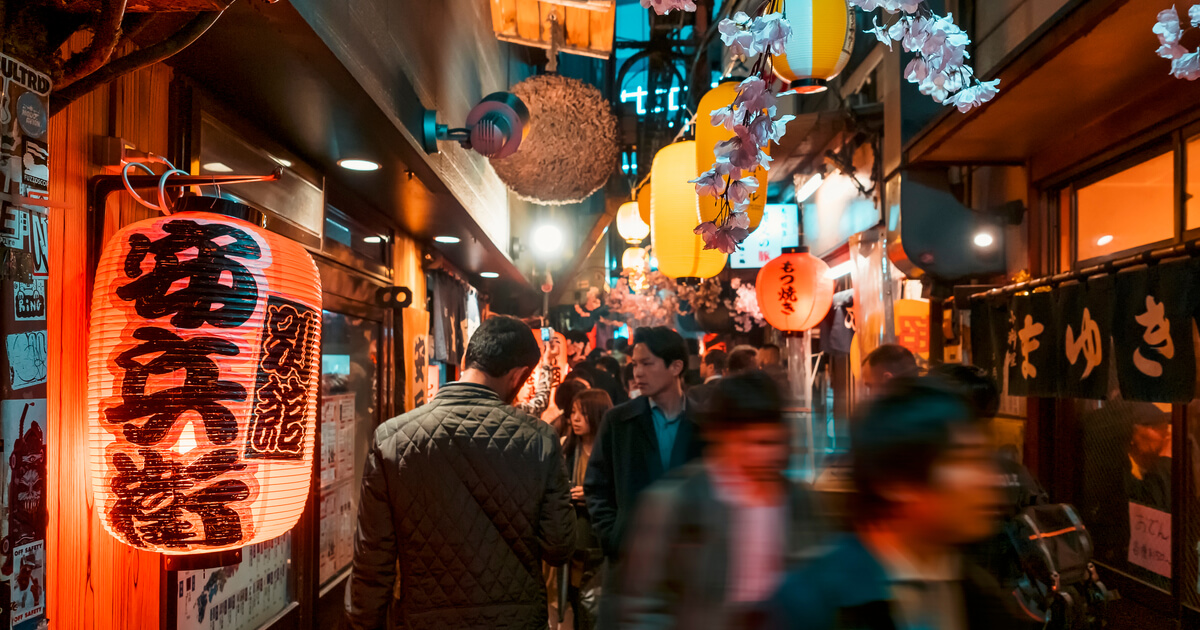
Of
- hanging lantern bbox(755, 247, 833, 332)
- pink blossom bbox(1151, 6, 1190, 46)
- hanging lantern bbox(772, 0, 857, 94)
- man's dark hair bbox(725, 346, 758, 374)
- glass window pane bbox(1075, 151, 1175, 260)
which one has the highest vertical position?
hanging lantern bbox(772, 0, 857, 94)

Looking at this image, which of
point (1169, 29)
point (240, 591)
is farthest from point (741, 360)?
point (1169, 29)

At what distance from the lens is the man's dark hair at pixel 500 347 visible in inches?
179

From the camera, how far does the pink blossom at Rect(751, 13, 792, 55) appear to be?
11.7 ft

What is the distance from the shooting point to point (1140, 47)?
5.04 m

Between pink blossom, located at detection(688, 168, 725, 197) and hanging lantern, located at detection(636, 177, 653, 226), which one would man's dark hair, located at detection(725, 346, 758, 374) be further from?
pink blossom, located at detection(688, 168, 725, 197)

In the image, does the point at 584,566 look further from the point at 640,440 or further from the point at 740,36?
the point at 740,36

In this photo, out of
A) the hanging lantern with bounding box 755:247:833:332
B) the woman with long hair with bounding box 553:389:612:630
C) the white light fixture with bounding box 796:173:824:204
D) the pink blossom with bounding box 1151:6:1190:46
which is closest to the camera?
the pink blossom with bounding box 1151:6:1190:46

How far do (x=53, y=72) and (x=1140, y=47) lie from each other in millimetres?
6035

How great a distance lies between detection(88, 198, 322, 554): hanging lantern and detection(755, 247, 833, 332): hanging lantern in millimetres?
8592

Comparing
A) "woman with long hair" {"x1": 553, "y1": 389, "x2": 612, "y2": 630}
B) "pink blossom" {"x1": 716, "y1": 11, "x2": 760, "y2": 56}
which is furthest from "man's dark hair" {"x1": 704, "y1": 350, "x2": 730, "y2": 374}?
"pink blossom" {"x1": 716, "y1": 11, "x2": 760, "y2": 56}

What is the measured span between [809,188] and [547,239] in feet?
21.8

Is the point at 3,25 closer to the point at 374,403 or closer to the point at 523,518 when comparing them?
the point at 523,518

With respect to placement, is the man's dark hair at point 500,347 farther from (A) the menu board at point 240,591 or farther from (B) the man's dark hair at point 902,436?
(B) the man's dark hair at point 902,436

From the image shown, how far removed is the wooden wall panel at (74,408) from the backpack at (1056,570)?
15.0 feet
